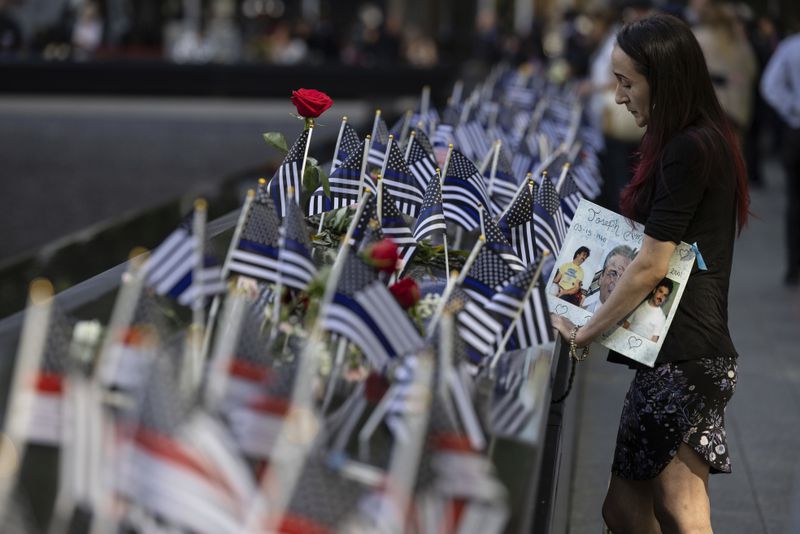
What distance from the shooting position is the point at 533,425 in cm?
320

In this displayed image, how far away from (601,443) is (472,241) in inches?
53.7

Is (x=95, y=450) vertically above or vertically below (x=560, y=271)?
below

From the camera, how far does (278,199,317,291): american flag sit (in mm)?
3459

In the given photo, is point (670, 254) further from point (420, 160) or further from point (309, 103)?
point (420, 160)

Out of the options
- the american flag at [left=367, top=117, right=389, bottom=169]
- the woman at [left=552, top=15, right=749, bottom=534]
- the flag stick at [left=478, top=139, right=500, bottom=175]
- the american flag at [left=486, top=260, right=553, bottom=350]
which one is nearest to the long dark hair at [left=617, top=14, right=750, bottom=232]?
the woman at [left=552, top=15, right=749, bottom=534]

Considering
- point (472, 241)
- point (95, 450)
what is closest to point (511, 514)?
point (95, 450)

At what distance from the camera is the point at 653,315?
372 cm

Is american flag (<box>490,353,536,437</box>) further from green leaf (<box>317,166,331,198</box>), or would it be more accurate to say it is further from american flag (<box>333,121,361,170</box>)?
american flag (<box>333,121,361,170</box>)

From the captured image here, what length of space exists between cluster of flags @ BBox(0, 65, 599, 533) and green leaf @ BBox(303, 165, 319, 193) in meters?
0.70

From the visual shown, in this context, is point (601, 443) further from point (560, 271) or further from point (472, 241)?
point (560, 271)

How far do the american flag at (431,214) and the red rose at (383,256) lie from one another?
48.1 inches

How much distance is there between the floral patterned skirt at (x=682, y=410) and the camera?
12.2 ft

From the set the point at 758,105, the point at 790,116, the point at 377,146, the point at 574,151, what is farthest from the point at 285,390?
the point at 758,105

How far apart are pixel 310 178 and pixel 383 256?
6.00 ft
